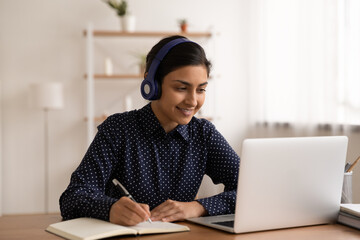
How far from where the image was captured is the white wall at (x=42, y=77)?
4.35 m

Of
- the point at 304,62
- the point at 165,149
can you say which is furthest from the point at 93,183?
the point at 304,62

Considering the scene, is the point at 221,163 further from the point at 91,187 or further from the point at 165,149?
the point at 91,187

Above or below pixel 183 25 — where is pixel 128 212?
below

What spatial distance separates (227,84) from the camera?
182 inches

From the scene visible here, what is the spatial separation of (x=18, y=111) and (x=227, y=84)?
1.99 metres

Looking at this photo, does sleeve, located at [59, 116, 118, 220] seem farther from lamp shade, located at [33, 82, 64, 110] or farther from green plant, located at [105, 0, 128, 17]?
green plant, located at [105, 0, 128, 17]

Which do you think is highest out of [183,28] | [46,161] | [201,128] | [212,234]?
[183,28]

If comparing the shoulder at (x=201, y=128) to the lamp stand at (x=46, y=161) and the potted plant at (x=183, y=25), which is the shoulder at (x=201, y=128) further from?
the lamp stand at (x=46, y=161)

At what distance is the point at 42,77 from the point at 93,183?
3210 mm

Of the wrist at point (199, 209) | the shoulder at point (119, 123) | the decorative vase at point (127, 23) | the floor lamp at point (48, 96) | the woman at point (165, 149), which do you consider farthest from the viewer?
the decorative vase at point (127, 23)

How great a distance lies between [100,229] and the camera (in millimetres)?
1103

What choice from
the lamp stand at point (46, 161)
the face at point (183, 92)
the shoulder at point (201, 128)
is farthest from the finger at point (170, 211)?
the lamp stand at point (46, 161)

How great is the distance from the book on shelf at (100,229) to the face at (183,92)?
0.42 m

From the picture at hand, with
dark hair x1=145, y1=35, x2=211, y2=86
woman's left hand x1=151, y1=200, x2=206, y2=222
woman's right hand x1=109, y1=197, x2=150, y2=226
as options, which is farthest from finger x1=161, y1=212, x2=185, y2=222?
dark hair x1=145, y1=35, x2=211, y2=86
